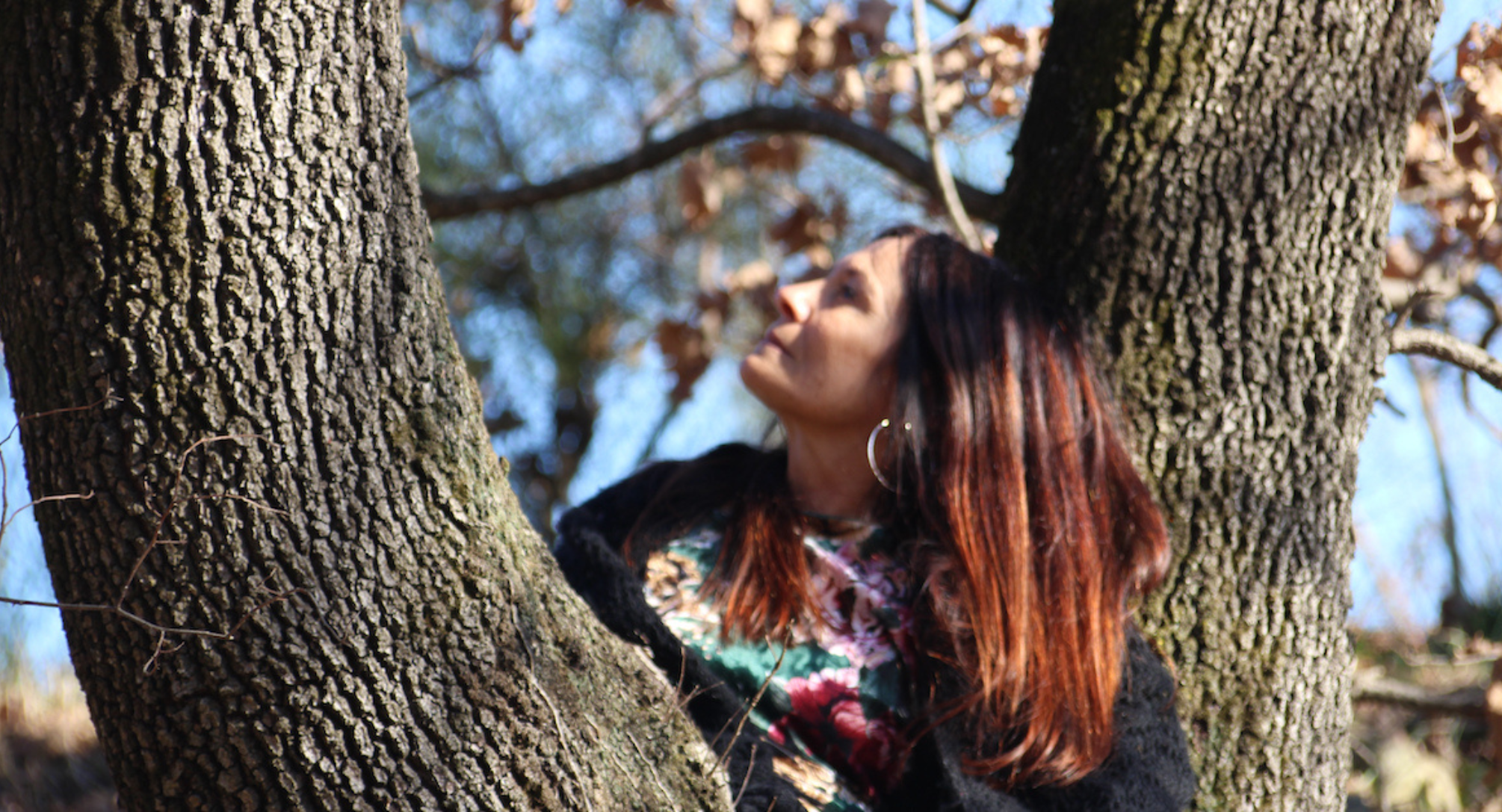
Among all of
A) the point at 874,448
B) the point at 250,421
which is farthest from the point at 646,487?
Result: the point at 250,421

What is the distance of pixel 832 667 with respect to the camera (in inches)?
72.4

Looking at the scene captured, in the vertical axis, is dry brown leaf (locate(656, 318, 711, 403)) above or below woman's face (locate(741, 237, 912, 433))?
above

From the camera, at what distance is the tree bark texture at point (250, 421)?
3.38 ft

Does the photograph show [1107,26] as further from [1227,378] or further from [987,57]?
[987,57]

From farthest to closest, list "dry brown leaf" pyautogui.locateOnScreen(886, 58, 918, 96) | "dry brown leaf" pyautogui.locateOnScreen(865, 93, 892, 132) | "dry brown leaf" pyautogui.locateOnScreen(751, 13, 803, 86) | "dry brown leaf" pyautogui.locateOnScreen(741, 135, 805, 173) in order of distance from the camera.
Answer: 1. "dry brown leaf" pyautogui.locateOnScreen(741, 135, 805, 173)
2. "dry brown leaf" pyautogui.locateOnScreen(865, 93, 892, 132)
3. "dry brown leaf" pyautogui.locateOnScreen(886, 58, 918, 96)
4. "dry brown leaf" pyautogui.locateOnScreen(751, 13, 803, 86)

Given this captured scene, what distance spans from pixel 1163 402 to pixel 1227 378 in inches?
4.2

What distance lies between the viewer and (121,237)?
1.02 metres

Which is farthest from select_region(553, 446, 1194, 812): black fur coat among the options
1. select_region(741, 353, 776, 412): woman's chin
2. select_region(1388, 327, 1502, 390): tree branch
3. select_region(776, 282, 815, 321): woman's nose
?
select_region(1388, 327, 1502, 390): tree branch

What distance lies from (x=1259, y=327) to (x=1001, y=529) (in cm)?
53

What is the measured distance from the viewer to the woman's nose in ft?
6.62

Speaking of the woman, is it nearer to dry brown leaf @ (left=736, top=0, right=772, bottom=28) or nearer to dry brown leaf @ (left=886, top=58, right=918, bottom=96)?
dry brown leaf @ (left=736, top=0, right=772, bottom=28)

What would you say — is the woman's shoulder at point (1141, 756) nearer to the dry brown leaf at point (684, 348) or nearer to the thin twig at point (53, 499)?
the thin twig at point (53, 499)

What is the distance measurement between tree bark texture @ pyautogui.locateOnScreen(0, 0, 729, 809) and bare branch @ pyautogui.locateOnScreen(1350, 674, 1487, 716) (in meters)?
2.06

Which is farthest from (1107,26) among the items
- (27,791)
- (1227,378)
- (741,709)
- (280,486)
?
(27,791)
